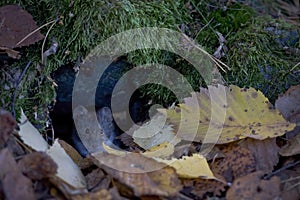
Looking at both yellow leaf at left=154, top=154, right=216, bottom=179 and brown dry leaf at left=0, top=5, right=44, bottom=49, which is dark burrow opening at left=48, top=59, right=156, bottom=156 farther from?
yellow leaf at left=154, top=154, right=216, bottom=179

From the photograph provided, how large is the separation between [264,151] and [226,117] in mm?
165

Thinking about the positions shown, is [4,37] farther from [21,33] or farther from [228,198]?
[228,198]

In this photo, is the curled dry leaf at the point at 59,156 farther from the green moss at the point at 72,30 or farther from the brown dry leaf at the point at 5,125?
the green moss at the point at 72,30

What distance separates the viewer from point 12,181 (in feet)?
2.96

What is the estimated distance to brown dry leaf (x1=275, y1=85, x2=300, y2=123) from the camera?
1.32 metres

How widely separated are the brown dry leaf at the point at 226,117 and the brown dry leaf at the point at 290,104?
0.07 metres

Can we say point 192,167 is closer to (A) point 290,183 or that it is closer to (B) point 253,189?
(B) point 253,189

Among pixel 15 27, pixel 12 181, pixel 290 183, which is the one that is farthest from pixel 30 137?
pixel 290 183

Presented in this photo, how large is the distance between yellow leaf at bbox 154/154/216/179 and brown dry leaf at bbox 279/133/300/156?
26 cm

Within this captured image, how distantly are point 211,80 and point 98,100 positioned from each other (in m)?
0.45

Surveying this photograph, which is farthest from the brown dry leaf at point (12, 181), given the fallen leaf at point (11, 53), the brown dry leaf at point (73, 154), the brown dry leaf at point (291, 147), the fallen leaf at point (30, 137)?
the brown dry leaf at point (291, 147)

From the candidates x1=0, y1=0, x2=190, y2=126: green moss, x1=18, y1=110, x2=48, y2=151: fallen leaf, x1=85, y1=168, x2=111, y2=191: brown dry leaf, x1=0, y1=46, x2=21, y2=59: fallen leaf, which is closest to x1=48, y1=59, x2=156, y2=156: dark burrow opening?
x1=0, y1=0, x2=190, y2=126: green moss

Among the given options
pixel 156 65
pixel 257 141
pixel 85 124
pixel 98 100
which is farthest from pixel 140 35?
pixel 257 141

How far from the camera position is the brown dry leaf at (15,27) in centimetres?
134
